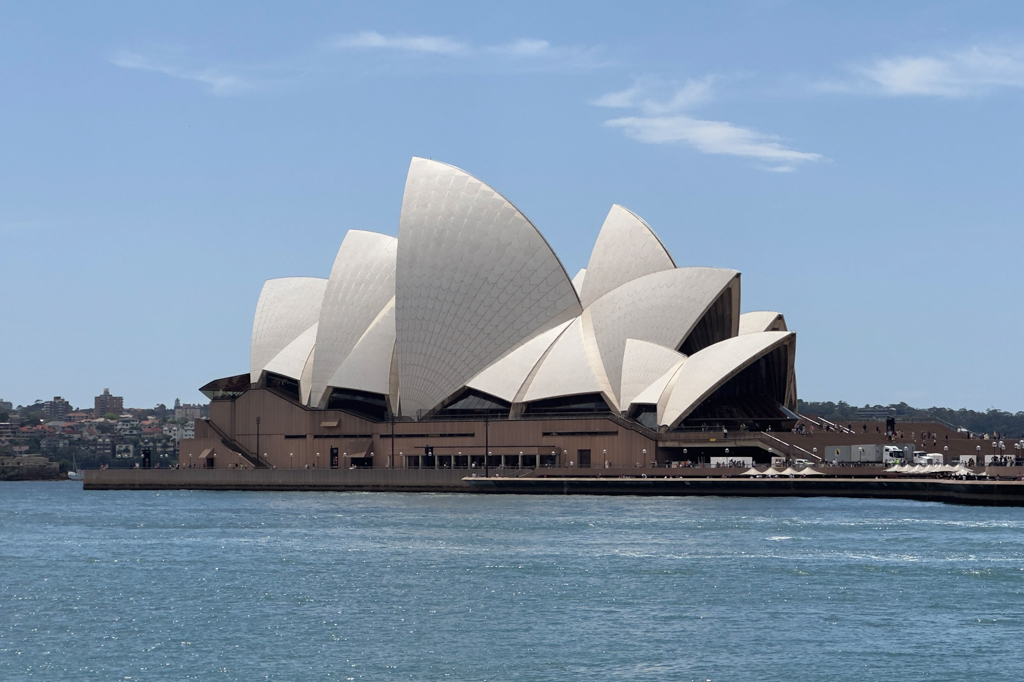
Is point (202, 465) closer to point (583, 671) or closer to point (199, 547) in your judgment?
point (199, 547)

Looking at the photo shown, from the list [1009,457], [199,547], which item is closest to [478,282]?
[1009,457]

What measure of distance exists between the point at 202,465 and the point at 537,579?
5347 centimetres

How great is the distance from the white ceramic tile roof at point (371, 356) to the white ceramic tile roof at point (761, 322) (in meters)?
19.6

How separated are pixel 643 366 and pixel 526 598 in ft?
134

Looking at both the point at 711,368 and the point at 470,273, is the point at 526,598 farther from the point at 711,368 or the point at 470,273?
the point at 470,273

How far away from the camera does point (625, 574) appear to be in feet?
107

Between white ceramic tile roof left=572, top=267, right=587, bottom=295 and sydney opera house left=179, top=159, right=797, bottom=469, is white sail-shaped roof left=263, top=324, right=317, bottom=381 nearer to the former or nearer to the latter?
sydney opera house left=179, top=159, right=797, bottom=469

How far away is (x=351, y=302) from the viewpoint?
3039 inches

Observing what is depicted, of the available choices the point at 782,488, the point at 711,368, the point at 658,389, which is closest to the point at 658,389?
the point at 658,389

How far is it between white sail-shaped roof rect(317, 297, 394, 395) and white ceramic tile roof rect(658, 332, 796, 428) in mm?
17116

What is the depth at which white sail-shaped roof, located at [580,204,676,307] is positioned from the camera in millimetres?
73688

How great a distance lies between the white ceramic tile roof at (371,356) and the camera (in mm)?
76750

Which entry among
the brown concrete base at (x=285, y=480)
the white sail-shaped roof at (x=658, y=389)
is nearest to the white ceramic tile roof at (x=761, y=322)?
the white sail-shaped roof at (x=658, y=389)

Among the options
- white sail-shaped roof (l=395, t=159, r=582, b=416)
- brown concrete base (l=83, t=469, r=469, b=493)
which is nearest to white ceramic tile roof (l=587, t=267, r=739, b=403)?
white sail-shaped roof (l=395, t=159, r=582, b=416)
